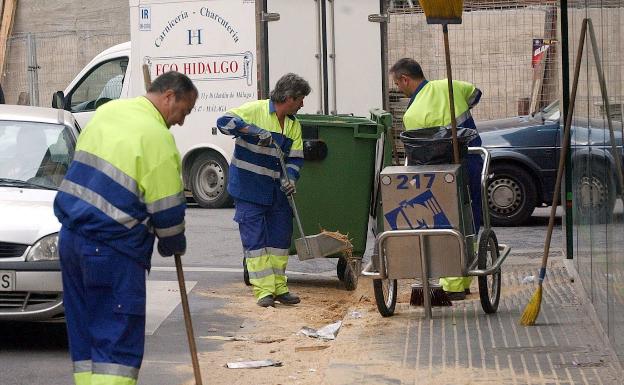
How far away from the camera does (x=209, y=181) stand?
1745 centimetres

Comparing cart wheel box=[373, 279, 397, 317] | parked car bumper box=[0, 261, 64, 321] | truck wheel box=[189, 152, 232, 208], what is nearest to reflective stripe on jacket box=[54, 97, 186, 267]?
parked car bumper box=[0, 261, 64, 321]

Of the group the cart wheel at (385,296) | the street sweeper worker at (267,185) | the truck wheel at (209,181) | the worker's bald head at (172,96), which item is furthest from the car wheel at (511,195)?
the worker's bald head at (172,96)

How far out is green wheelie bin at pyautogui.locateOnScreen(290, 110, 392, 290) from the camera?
10859mm

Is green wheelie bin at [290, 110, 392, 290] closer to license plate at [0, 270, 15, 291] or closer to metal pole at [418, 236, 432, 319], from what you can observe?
metal pole at [418, 236, 432, 319]

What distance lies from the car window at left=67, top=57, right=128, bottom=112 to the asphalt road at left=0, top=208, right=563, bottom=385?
334cm

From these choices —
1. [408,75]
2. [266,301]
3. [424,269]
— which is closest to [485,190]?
[424,269]

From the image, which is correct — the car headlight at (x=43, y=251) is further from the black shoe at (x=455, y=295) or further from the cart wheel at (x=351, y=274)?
the cart wheel at (x=351, y=274)

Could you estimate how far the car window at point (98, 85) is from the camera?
17984mm

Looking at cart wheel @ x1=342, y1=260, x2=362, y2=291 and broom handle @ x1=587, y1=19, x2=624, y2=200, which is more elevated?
broom handle @ x1=587, y1=19, x2=624, y2=200

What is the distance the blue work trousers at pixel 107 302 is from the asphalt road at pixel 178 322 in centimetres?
171

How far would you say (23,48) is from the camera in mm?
24438

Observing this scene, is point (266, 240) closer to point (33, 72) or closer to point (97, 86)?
point (97, 86)

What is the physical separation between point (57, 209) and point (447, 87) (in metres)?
4.29

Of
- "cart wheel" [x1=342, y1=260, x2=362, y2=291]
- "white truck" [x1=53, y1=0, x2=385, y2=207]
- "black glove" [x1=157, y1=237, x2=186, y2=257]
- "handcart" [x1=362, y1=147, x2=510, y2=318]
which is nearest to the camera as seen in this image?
"black glove" [x1=157, y1=237, x2=186, y2=257]
